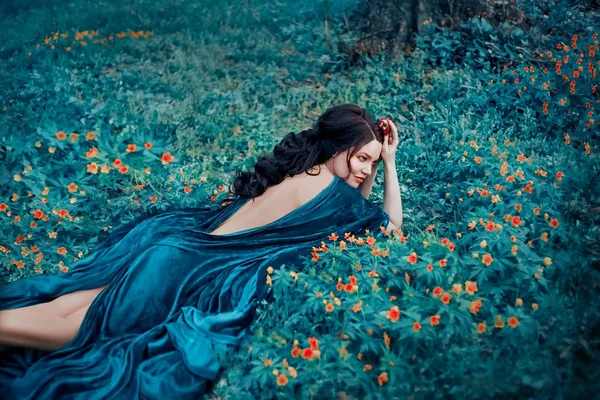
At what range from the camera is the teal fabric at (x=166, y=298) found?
3.33 m

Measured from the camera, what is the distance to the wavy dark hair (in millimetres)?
4098

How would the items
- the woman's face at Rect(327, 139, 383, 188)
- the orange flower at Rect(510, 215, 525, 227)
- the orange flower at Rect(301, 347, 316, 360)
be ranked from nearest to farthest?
the orange flower at Rect(301, 347, 316, 360)
the orange flower at Rect(510, 215, 525, 227)
the woman's face at Rect(327, 139, 383, 188)

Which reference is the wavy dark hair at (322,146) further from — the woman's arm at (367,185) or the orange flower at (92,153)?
the orange flower at (92,153)

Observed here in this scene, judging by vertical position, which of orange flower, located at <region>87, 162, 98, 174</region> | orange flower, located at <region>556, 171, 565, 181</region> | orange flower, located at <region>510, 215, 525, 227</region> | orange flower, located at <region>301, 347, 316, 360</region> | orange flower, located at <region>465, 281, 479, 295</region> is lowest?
orange flower, located at <region>301, 347, 316, 360</region>

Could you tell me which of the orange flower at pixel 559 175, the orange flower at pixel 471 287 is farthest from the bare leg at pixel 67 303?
the orange flower at pixel 559 175

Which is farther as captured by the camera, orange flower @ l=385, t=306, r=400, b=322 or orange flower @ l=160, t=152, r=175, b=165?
orange flower @ l=160, t=152, r=175, b=165

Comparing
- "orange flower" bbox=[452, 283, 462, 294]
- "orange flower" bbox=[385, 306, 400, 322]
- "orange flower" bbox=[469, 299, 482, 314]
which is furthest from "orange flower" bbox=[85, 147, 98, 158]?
"orange flower" bbox=[469, 299, 482, 314]

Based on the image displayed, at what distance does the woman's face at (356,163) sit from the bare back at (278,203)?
80 millimetres

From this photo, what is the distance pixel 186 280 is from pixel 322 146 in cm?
112

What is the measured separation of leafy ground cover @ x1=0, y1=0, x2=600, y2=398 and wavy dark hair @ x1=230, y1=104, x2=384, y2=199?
1.72 ft

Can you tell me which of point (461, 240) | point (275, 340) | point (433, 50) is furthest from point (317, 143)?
point (433, 50)

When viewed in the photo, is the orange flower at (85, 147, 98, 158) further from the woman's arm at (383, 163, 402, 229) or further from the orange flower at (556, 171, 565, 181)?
the orange flower at (556, 171, 565, 181)

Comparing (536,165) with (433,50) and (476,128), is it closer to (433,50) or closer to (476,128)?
(476,128)

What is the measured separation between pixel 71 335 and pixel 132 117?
2582mm
